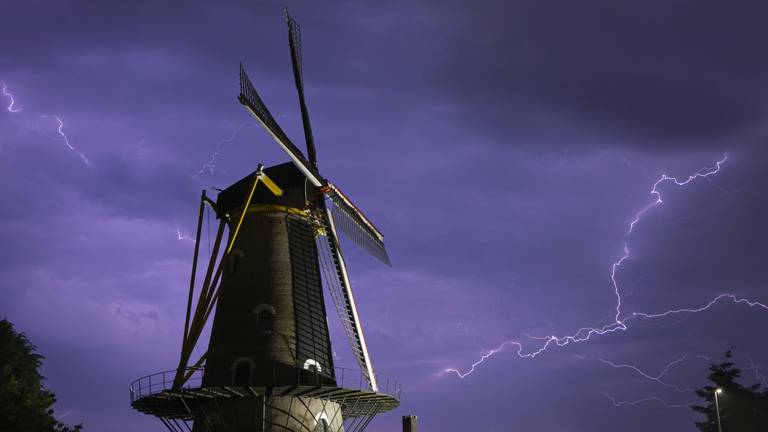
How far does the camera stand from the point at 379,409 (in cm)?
3144

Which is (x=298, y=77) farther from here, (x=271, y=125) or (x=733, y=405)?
(x=733, y=405)

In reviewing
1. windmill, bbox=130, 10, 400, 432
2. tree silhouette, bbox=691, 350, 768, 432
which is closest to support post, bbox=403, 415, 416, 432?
windmill, bbox=130, 10, 400, 432

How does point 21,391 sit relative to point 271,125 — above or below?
below

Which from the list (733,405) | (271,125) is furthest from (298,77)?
(733,405)

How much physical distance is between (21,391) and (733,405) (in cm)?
4398

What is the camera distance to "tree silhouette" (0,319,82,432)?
31672 millimetres

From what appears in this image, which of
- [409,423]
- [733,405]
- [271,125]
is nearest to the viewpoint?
[409,423]

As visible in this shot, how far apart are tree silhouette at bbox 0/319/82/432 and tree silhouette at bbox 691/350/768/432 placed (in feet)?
133

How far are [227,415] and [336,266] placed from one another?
314 inches

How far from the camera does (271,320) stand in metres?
29.7

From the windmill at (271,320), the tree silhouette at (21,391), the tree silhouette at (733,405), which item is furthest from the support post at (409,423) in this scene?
the tree silhouette at (733,405)

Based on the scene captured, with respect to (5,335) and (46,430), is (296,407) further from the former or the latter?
(5,335)

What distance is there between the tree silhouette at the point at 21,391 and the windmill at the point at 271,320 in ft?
19.0

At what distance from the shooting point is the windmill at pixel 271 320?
92.0ft
